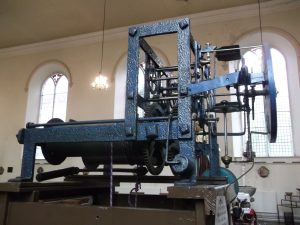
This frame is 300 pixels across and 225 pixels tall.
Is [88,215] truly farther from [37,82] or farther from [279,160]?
[37,82]

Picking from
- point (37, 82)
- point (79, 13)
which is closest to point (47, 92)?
point (37, 82)

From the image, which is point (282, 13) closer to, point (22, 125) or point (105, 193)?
point (105, 193)

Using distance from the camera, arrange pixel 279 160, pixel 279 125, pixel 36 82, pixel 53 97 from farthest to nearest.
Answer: pixel 36 82
pixel 53 97
pixel 279 125
pixel 279 160

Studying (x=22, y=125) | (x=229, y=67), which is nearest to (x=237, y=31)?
(x=229, y=67)

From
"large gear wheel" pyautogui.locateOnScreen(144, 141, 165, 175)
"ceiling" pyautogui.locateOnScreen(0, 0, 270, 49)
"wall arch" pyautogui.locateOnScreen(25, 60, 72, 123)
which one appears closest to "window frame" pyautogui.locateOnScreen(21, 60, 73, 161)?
"wall arch" pyautogui.locateOnScreen(25, 60, 72, 123)

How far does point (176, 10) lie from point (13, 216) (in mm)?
6353

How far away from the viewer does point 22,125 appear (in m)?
8.18

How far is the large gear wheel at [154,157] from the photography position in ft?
4.86

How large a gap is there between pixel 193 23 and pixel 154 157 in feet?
19.4

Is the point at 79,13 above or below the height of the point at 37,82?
above

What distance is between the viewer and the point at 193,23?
7.03 m

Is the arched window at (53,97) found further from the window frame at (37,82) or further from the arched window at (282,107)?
the arched window at (282,107)

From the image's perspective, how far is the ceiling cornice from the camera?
644 centimetres

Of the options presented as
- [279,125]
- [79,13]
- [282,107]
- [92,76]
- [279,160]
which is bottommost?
[279,160]
